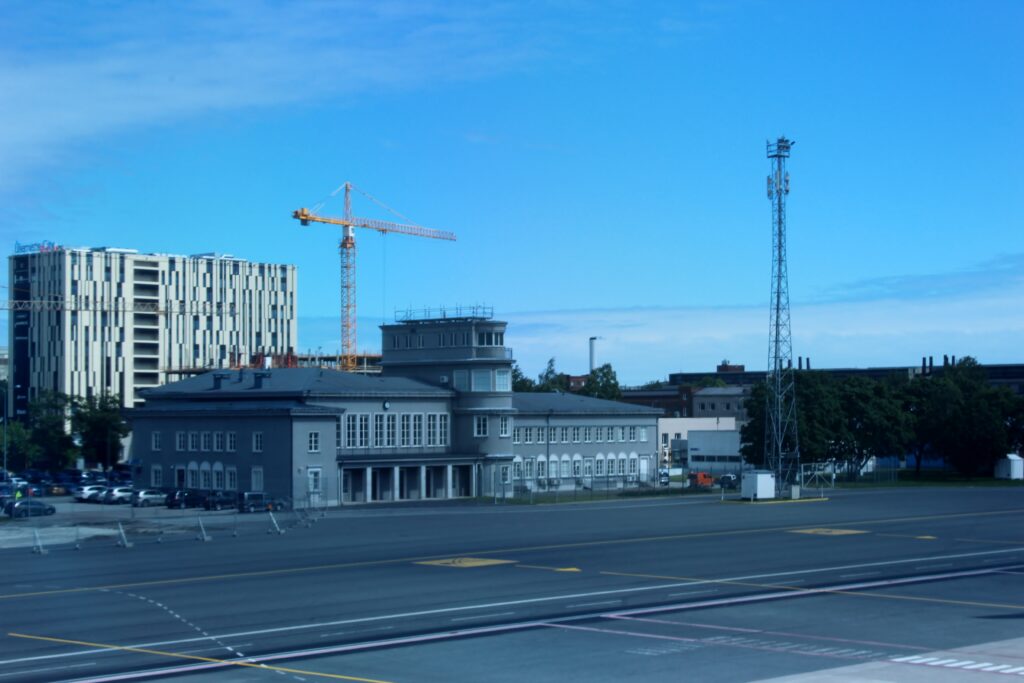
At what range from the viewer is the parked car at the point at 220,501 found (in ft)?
251

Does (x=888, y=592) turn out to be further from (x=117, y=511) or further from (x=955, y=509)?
(x=117, y=511)

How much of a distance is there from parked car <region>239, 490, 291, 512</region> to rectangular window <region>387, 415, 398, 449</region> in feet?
50.4

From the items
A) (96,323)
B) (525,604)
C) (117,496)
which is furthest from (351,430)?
(96,323)

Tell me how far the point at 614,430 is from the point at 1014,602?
261 feet

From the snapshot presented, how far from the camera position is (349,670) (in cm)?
2183

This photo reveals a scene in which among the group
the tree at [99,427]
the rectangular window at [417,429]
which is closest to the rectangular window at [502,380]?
the rectangular window at [417,429]

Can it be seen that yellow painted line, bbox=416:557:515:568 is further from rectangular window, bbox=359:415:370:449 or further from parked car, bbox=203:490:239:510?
rectangular window, bbox=359:415:370:449

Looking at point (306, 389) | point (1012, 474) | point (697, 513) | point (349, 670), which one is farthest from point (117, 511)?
point (1012, 474)

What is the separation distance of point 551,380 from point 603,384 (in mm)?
21335

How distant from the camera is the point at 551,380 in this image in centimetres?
18475

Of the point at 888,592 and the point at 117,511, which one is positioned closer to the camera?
the point at 888,592

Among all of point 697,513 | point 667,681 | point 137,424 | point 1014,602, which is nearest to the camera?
point 667,681

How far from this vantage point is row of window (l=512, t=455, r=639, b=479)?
102m

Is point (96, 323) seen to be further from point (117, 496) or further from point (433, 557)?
point (433, 557)
